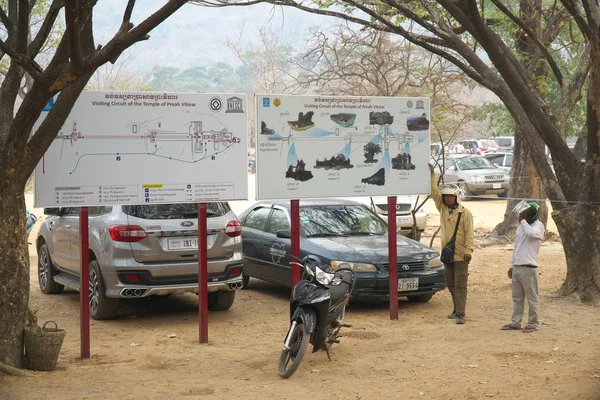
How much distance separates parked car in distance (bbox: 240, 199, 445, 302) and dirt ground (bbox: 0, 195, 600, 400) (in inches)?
15.5

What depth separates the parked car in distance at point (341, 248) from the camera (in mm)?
11102

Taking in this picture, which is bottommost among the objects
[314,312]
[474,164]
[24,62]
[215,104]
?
A: [314,312]

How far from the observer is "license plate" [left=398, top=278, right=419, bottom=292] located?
11.1 m

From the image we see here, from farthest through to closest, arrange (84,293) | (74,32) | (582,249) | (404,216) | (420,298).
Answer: (404,216), (420,298), (582,249), (84,293), (74,32)

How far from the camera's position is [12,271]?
7652 mm

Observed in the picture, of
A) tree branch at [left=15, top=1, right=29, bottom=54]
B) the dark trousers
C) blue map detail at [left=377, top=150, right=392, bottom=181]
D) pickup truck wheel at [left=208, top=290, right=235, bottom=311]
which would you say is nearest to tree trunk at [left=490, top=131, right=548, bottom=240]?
the dark trousers

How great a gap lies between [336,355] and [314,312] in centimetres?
91

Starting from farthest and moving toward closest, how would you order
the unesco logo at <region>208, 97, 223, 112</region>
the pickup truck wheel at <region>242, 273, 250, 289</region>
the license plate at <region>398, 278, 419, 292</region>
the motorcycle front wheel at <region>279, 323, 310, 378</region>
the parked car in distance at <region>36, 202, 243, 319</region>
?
the pickup truck wheel at <region>242, 273, 250, 289</region> < the license plate at <region>398, 278, 419, 292</region> < the parked car in distance at <region>36, 202, 243, 319</region> < the unesco logo at <region>208, 97, 223, 112</region> < the motorcycle front wheel at <region>279, 323, 310, 378</region>

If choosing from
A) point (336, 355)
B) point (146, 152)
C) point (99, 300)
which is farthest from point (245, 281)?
point (336, 355)

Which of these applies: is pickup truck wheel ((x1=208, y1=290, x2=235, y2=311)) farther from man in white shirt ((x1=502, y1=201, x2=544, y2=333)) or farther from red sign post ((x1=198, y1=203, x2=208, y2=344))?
man in white shirt ((x1=502, y1=201, x2=544, y2=333))

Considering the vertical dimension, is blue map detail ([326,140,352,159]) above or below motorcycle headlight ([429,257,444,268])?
above

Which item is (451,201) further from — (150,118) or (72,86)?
(72,86)

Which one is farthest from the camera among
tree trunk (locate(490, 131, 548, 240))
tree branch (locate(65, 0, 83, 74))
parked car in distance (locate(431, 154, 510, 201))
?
parked car in distance (locate(431, 154, 510, 201))

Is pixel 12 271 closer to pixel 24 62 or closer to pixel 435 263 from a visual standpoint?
pixel 24 62
